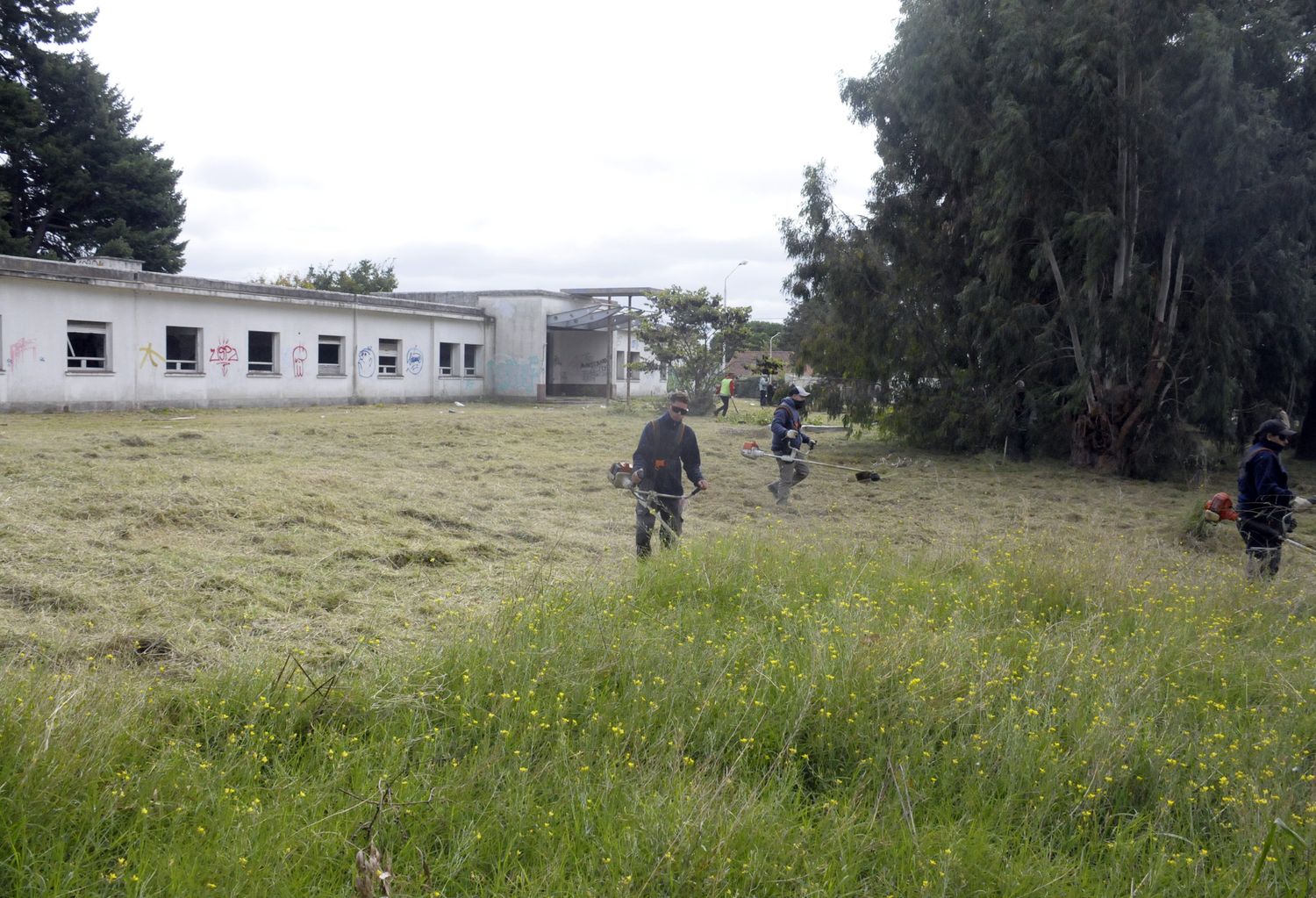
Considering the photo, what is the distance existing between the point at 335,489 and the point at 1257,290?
1494cm

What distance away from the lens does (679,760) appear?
440 centimetres

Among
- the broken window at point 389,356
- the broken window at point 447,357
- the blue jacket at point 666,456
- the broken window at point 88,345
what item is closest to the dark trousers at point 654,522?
the blue jacket at point 666,456

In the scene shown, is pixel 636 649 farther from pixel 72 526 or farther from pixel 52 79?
pixel 52 79

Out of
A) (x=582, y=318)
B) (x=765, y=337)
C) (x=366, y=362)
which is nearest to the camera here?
(x=366, y=362)

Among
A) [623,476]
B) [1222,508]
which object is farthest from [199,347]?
[1222,508]

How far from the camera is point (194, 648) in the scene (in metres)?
5.72

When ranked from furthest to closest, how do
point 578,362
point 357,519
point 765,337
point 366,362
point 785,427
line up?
1. point 765,337
2. point 578,362
3. point 366,362
4. point 785,427
5. point 357,519

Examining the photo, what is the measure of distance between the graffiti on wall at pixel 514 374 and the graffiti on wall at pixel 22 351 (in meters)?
17.1

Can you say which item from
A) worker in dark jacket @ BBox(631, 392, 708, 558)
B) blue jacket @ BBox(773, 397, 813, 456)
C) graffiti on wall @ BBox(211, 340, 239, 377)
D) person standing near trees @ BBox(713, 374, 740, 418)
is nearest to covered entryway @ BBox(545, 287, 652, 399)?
person standing near trees @ BBox(713, 374, 740, 418)

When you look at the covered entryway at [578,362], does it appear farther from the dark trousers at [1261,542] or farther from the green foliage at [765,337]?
the dark trousers at [1261,542]

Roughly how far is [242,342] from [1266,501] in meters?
25.1

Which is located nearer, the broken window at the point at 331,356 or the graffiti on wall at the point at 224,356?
the graffiti on wall at the point at 224,356

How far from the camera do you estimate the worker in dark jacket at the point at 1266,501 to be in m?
8.51

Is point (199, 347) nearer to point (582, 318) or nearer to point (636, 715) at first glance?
point (582, 318)
